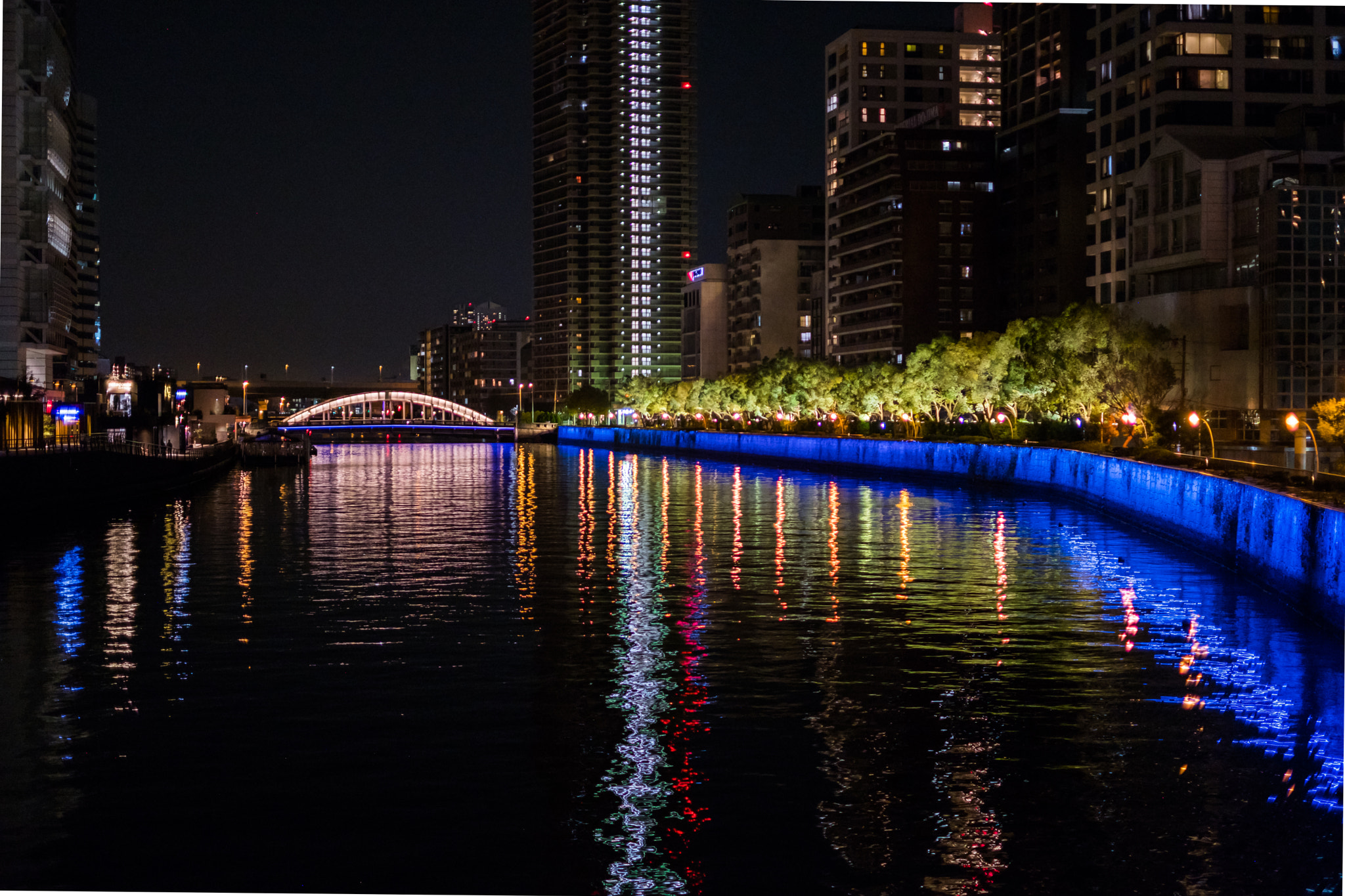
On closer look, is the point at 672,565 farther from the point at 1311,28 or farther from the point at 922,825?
the point at 1311,28

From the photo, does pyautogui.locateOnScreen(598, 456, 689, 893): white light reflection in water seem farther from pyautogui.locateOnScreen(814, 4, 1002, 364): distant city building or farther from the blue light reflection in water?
pyautogui.locateOnScreen(814, 4, 1002, 364): distant city building

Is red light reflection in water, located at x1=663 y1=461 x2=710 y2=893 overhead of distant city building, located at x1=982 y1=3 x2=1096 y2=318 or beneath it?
beneath

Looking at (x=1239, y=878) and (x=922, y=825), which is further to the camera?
(x=922, y=825)

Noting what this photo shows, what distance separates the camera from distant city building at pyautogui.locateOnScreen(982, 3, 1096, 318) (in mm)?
147875

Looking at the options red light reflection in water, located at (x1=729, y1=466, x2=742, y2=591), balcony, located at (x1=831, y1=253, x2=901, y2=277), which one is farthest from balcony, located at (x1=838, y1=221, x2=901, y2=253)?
red light reflection in water, located at (x1=729, y1=466, x2=742, y2=591)

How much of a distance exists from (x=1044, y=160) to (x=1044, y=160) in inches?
2.8

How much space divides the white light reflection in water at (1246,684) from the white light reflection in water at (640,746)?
637cm

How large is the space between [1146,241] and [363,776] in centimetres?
9987

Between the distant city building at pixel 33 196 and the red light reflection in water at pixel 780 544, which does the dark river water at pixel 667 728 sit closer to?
the red light reflection in water at pixel 780 544

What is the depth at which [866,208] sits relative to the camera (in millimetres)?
175125

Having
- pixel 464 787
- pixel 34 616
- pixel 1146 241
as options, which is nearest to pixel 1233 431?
pixel 1146 241

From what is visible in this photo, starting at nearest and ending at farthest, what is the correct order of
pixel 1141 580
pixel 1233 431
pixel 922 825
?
pixel 922 825, pixel 1141 580, pixel 1233 431

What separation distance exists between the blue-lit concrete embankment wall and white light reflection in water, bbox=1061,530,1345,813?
185 centimetres

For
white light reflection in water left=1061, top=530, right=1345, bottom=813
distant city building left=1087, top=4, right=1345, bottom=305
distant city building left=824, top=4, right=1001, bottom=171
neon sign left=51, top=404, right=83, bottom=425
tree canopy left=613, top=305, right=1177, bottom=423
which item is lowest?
white light reflection in water left=1061, top=530, right=1345, bottom=813
